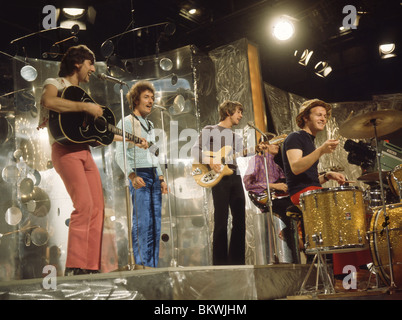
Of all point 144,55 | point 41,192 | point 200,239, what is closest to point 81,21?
point 144,55

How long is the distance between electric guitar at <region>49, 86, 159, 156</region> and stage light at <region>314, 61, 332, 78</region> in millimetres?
4646

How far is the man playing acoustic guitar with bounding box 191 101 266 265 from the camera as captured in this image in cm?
459

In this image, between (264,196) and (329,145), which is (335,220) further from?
(264,196)

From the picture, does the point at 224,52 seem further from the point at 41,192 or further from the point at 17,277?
the point at 17,277

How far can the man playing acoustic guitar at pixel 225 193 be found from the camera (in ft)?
15.0

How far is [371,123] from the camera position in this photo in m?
4.11

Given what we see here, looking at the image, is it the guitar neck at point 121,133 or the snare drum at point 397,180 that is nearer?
the guitar neck at point 121,133

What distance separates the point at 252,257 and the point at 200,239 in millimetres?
750

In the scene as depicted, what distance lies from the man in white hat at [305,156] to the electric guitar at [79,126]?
1.48 metres

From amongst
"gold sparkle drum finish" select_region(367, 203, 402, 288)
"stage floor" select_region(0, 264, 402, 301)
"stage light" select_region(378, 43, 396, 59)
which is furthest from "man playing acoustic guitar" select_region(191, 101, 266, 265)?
"stage light" select_region(378, 43, 396, 59)

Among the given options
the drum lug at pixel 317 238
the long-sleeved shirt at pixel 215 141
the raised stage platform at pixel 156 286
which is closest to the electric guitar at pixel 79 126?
the raised stage platform at pixel 156 286

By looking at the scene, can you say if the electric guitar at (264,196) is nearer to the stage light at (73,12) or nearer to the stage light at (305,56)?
the stage light at (73,12)

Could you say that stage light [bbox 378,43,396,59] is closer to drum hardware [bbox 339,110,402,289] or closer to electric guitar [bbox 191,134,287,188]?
electric guitar [bbox 191,134,287,188]

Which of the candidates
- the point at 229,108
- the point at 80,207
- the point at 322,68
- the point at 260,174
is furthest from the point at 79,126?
the point at 322,68
